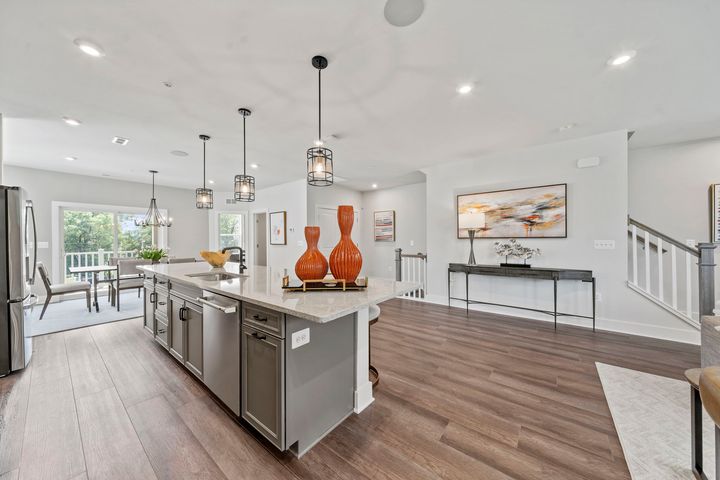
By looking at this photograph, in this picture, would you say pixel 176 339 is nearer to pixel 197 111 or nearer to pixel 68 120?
pixel 197 111

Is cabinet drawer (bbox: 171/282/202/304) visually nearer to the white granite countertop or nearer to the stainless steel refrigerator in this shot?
the white granite countertop

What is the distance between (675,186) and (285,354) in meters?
5.34

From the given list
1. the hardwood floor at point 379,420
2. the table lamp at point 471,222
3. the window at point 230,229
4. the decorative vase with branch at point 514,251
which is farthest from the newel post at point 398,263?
the window at point 230,229

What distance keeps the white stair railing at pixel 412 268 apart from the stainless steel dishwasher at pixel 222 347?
3781 mm

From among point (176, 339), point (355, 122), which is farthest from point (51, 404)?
point (355, 122)

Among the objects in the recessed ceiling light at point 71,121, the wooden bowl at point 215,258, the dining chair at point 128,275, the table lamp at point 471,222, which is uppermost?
the recessed ceiling light at point 71,121

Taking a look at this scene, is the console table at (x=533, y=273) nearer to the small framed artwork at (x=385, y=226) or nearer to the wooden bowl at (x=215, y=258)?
the small framed artwork at (x=385, y=226)

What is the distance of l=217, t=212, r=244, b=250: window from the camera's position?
307 inches

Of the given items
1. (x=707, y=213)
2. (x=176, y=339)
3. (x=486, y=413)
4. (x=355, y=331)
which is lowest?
(x=486, y=413)

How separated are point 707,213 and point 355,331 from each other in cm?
487

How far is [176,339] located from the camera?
251 centimetres

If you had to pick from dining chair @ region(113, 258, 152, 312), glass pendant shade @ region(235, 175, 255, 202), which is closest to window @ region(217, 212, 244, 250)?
dining chair @ region(113, 258, 152, 312)

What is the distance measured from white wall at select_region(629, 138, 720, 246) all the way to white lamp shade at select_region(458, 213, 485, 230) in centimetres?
213

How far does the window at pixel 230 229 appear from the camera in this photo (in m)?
7.81
